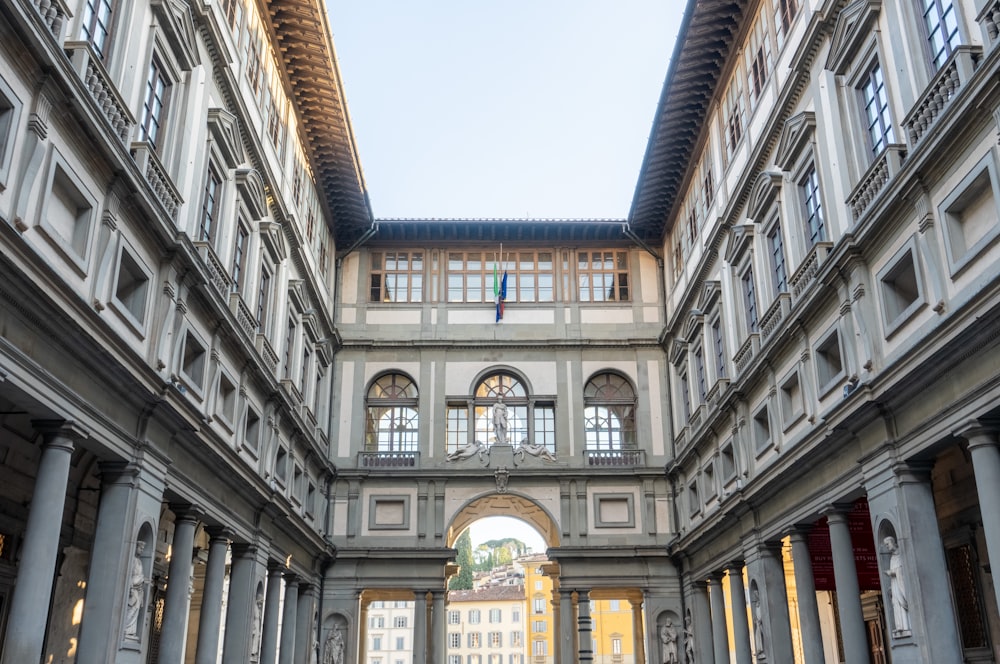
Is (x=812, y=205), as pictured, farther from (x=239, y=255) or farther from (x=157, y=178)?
(x=239, y=255)

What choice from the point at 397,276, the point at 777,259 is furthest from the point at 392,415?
the point at 777,259

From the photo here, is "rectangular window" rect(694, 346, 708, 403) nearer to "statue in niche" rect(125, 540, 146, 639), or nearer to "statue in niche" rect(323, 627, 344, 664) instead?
"statue in niche" rect(323, 627, 344, 664)

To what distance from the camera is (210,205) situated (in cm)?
2355

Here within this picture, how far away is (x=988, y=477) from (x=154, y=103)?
17.1m

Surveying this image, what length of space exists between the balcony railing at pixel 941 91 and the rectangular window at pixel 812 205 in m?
5.00

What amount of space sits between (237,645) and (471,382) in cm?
1655

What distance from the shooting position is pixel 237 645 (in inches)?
1000

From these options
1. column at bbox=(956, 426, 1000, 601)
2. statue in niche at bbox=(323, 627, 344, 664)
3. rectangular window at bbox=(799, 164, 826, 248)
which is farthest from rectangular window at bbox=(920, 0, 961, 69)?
statue in niche at bbox=(323, 627, 344, 664)

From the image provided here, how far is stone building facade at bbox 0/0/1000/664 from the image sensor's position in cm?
1534

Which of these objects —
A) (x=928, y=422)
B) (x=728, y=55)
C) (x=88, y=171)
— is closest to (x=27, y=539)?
(x=88, y=171)

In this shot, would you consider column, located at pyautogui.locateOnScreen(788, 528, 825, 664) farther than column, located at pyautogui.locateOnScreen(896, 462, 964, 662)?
Yes

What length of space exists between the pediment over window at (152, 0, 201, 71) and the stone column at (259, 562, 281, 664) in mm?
15424

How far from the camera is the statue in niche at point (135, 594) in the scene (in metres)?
17.6

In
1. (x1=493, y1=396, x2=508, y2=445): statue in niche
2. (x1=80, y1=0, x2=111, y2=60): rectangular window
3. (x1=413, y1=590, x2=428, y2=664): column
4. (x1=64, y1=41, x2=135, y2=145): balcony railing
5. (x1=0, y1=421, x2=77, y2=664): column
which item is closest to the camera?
(x1=0, y1=421, x2=77, y2=664): column
